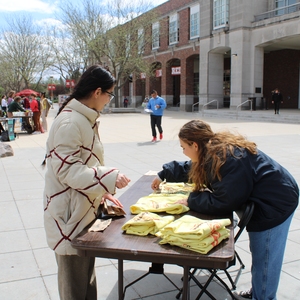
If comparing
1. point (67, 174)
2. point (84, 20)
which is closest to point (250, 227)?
point (67, 174)

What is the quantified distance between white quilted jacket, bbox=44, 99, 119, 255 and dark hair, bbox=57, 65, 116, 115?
0.27 feet

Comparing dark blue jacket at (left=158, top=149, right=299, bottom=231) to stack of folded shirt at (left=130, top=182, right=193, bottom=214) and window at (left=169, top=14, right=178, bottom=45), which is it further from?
window at (left=169, top=14, right=178, bottom=45)

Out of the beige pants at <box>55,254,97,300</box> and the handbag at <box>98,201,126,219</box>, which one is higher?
the handbag at <box>98,201,126,219</box>

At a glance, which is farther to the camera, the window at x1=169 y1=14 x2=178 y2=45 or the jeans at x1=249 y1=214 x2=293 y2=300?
the window at x1=169 y1=14 x2=178 y2=45

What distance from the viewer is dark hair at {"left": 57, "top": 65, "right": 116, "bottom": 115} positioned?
2.33 meters

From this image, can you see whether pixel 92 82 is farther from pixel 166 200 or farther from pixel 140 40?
pixel 140 40

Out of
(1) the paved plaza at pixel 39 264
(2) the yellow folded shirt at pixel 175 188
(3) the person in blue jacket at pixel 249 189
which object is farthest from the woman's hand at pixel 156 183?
(3) the person in blue jacket at pixel 249 189

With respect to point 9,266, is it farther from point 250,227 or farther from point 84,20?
point 84,20

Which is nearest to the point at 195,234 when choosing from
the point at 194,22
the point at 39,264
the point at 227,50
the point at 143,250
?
the point at 143,250

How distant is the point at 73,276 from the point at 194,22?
3672 centimetres

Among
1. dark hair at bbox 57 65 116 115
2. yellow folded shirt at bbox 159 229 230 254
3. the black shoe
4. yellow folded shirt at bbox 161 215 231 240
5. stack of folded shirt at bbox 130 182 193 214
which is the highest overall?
dark hair at bbox 57 65 116 115

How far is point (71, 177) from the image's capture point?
2.17m

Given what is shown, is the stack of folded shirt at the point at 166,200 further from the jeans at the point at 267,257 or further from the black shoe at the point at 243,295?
the black shoe at the point at 243,295

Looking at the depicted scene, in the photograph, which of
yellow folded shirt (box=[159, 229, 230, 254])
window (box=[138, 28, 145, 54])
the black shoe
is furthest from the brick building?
yellow folded shirt (box=[159, 229, 230, 254])
